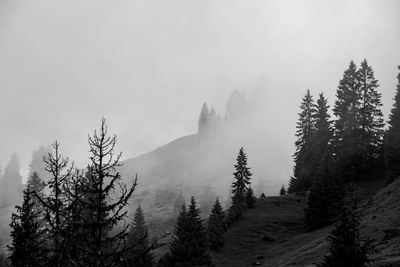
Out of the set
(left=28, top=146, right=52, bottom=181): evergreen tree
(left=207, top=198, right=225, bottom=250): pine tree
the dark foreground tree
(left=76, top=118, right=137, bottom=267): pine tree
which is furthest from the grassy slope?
→ (left=28, top=146, right=52, bottom=181): evergreen tree

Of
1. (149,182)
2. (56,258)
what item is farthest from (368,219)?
(149,182)

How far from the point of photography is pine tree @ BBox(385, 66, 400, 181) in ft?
190

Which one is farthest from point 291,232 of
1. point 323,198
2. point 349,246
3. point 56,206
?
point 56,206

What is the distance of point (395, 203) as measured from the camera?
44.0 m

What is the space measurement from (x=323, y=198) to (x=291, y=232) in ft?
24.2

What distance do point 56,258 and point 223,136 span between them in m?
177

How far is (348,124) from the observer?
7631cm

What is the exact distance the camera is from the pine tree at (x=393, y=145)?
57.8 meters

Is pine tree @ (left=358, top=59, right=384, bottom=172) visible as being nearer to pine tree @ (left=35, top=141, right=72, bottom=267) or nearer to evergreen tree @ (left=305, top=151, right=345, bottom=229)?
evergreen tree @ (left=305, top=151, right=345, bottom=229)

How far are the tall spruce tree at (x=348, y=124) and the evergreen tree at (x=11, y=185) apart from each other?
114761mm

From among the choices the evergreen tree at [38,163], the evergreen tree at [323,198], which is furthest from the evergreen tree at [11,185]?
the evergreen tree at [323,198]

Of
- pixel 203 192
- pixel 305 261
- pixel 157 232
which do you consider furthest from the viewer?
pixel 203 192

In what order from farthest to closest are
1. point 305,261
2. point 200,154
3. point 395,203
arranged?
point 200,154
point 395,203
point 305,261

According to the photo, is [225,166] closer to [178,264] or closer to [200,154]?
[200,154]
